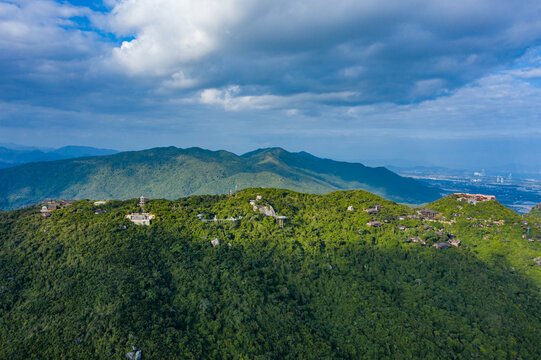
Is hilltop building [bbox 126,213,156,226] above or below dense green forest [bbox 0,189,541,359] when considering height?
above

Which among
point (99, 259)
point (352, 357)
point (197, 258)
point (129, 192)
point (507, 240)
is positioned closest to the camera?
point (352, 357)

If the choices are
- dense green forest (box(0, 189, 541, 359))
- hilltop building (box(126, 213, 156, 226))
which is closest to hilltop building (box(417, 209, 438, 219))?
dense green forest (box(0, 189, 541, 359))

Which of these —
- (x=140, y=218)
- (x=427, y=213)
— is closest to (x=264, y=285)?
(x=140, y=218)

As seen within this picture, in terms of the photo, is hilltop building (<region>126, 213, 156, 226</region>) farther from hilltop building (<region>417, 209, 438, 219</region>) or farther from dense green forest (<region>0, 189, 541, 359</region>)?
hilltop building (<region>417, 209, 438, 219</region>)

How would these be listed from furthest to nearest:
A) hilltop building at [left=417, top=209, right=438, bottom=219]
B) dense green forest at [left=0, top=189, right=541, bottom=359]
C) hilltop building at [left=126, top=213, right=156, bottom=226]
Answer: hilltop building at [left=417, top=209, right=438, bottom=219] < hilltop building at [left=126, top=213, right=156, bottom=226] < dense green forest at [left=0, top=189, right=541, bottom=359]

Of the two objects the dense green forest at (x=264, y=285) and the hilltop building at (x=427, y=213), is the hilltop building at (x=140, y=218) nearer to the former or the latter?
the dense green forest at (x=264, y=285)

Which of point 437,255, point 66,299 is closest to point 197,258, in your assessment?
point 66,299

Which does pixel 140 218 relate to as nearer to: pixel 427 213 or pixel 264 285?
pixel 264 285

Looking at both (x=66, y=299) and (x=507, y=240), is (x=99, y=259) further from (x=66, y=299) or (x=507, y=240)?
(x=507, y=240)
